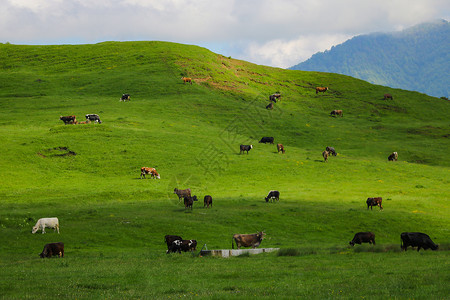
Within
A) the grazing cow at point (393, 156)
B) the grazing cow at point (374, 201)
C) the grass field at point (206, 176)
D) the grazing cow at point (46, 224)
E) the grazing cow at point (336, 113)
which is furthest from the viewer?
the grazing cow at point (336, 113)

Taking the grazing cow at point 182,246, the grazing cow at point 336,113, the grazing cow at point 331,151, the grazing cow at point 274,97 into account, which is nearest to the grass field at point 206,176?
the grazing cow at point 336,113

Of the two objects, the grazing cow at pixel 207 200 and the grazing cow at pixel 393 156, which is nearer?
the grazing cow at pixel 207 200

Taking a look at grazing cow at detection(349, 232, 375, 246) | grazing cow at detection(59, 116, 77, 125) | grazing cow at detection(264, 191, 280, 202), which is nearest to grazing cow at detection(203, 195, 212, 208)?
grazing cow at detection(264, 191, 280, 202)

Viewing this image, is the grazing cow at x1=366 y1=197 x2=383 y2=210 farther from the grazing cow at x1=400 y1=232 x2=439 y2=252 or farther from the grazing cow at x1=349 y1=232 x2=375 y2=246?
the grazing cow at x1=400 y1=232 x2=439 y2=252

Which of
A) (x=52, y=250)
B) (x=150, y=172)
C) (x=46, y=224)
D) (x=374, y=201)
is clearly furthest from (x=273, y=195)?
(x=52, y=250)

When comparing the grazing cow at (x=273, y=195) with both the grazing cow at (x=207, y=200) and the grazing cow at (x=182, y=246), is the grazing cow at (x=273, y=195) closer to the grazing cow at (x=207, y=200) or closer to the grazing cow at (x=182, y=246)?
the grazing cow at (x=207, y=200)

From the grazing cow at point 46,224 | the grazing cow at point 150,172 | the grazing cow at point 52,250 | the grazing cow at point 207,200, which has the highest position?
the grazing cow at point 150,172

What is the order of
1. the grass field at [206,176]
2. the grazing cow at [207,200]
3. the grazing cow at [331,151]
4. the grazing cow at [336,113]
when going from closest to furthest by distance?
the grass field at [206,176] → the grazing cow at [207,200] → the grazing cow at [331,151] → the grazing cow at [336,113]

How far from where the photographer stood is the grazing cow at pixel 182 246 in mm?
25984

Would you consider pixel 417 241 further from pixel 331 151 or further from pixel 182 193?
pixel 331 151

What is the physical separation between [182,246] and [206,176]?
91.9 feet

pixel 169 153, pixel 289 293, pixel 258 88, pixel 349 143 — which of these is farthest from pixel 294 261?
pixel 258 88

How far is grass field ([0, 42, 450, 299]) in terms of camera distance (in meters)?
17.9

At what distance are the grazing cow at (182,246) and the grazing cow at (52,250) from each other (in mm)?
5718
